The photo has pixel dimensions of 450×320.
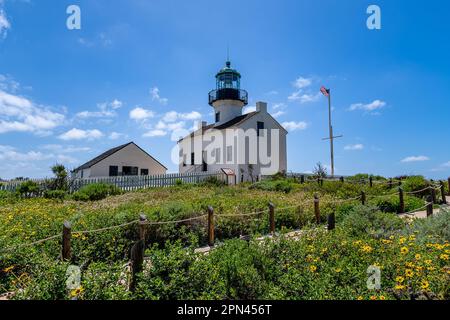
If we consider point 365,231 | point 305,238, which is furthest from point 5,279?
point 365,231

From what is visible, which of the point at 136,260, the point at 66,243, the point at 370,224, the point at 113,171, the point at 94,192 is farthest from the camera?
the point at 113,171

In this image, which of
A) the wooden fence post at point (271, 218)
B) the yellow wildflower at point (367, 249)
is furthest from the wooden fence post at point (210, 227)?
the yellow wildflower at point (367, 249)

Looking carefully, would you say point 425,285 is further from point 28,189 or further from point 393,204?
point 28,189

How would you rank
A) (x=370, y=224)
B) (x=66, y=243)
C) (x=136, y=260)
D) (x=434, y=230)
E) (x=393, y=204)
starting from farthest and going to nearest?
1. (x=393, y=204)
2. (x=370, y=224)
3. (x=434, y=230)
4. (x=66, y=243)
5. (x=136, y=260)

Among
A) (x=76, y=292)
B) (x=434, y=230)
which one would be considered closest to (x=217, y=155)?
(x=434, y=230)

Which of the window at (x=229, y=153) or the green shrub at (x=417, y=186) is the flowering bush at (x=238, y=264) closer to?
the green shrub at (x=417, y=186)

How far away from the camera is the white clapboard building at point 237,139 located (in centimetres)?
2700

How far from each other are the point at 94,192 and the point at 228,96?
60.0 feet

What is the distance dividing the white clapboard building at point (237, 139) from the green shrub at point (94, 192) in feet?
38.0

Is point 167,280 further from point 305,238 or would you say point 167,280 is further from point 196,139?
A: point 196,139

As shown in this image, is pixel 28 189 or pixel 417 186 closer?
pixel 417 186

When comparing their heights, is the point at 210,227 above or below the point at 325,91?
below

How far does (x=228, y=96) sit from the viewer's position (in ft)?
97.1
